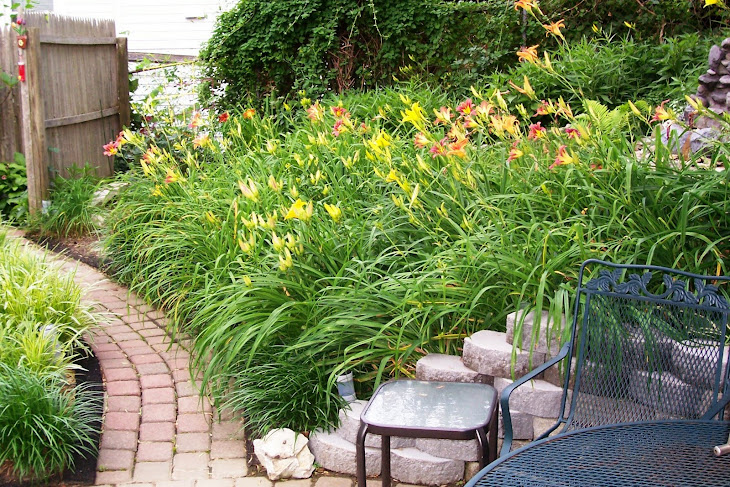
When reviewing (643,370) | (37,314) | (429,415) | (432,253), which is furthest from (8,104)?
(643,370)

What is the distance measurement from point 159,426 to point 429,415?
1.59m

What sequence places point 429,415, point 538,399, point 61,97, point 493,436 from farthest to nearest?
1. point 61,97
2. point 538,399
3. point 493,436
4. point 429,415

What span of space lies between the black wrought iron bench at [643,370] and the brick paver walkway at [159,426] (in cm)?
96

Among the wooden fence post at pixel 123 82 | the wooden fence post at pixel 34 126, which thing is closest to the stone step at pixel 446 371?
the wooden fence post at pixel 34 126

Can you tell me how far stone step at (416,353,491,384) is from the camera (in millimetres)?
3384

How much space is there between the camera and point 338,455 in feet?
11.4

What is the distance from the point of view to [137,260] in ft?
17.1

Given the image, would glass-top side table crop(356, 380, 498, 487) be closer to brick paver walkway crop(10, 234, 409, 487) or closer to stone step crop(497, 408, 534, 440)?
stone step crop(497, 408, 534, 440)

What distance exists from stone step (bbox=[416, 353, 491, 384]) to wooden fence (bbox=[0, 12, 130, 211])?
4.84m

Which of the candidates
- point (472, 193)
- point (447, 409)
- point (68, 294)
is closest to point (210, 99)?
point (68, 294)

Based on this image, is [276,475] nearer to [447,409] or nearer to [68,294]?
[447,409]

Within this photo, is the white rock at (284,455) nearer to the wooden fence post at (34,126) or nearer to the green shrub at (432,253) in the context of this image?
the green shrub at (432,253)

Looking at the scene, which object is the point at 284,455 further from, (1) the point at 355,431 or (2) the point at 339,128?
(2) the point at 339,128

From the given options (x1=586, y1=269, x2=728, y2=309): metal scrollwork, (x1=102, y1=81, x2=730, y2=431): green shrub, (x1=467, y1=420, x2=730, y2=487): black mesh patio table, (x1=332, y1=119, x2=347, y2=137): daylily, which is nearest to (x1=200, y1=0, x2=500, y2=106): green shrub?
(x1=332, y1=119, x2=347, y2=137): daylily
